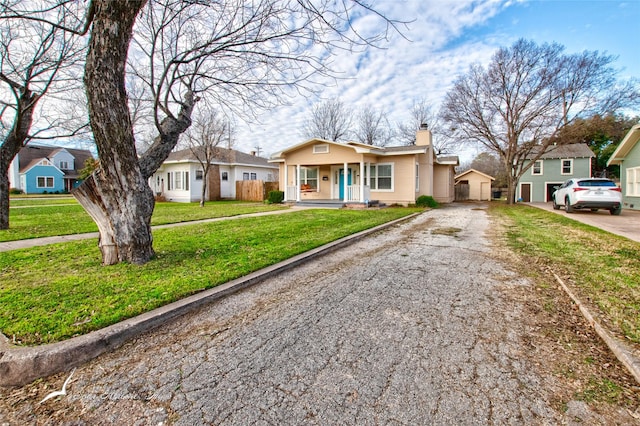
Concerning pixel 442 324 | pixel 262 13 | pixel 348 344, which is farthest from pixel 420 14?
pixel 348 344

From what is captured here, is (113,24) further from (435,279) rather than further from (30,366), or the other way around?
(435,279)

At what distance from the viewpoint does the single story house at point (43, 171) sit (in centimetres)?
3684

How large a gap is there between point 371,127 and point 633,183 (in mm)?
25804

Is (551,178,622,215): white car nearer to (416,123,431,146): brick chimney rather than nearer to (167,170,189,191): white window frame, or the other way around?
(416,123,431,146): brick chimney

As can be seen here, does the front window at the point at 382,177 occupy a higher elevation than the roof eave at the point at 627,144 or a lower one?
lower

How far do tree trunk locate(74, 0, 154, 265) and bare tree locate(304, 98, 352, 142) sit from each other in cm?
3309

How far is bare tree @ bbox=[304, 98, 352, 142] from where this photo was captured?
36.6m

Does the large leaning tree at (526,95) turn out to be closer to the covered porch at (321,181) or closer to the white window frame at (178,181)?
the covered porch at (321,181)

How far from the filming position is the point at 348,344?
2.82m

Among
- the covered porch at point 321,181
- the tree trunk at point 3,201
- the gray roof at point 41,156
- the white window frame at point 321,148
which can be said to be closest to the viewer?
the tree trunk at point 3,201

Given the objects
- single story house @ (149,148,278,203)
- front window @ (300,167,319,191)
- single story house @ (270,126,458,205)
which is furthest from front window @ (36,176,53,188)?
front window @ (300,167,319,191)

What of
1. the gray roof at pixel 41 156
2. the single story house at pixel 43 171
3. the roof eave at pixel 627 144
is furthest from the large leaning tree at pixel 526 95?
the gray roof at pixel 41 156

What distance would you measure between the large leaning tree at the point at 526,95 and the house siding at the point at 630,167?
4.02m

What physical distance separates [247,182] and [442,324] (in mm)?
24176
